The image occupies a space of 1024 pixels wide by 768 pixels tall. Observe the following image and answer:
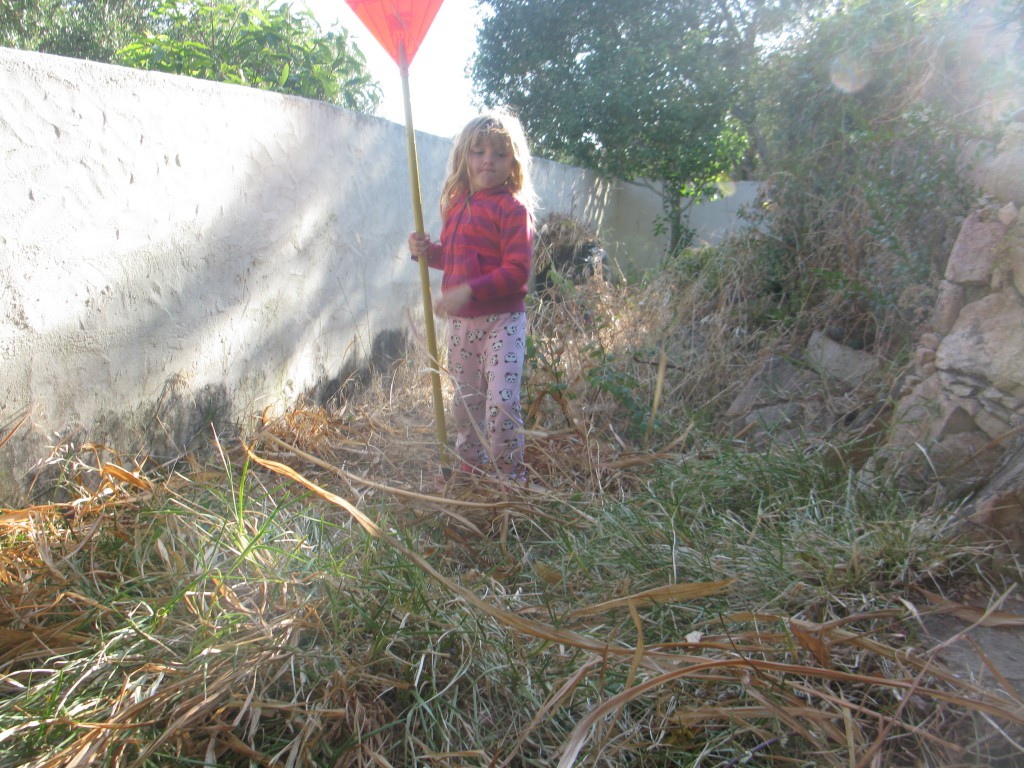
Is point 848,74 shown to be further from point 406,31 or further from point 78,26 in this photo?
point 78,26

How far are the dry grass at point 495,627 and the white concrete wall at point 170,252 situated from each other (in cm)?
31

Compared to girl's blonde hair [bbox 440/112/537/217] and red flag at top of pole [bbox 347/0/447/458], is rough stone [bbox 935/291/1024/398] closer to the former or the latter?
girl's blonde hair [bbox 440/112/537/217]

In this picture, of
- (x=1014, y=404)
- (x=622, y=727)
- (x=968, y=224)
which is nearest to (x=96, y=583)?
(x=622, y=727)

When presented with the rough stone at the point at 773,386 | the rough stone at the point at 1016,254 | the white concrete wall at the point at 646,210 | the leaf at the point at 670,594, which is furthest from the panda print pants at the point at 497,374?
the white concrete wall at the point at 646,210

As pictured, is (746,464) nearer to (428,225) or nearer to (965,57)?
(965,57)

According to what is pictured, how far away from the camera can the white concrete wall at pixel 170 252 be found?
2.41 metres

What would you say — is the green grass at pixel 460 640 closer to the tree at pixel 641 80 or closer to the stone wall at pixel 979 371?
the stone wall at pixel 979 371

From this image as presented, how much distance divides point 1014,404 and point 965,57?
217 centimetres

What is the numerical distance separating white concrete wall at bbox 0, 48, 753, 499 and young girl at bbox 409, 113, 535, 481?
89 centimetres

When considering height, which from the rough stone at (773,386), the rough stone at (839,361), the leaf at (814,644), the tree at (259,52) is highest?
the tree at (259,52)

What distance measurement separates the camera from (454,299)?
290 cm

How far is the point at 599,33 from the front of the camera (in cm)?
995

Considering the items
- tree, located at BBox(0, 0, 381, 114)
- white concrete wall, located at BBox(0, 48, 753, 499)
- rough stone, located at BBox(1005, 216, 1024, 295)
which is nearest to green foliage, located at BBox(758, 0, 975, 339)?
rough stone, located at BBox(1005, 216, 1024, 295)

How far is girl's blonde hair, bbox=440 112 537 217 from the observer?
2.92m
